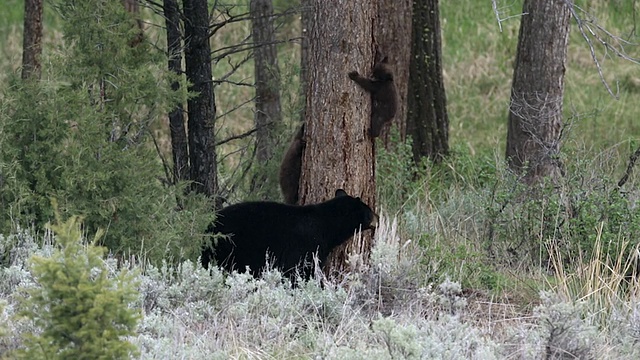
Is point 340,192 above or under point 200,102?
under

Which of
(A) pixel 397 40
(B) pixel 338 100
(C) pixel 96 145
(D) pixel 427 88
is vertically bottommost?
(C) pixel 96 145

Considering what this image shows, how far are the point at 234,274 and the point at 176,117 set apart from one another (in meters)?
3.32

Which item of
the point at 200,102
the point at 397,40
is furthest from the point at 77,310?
the point at 397,40

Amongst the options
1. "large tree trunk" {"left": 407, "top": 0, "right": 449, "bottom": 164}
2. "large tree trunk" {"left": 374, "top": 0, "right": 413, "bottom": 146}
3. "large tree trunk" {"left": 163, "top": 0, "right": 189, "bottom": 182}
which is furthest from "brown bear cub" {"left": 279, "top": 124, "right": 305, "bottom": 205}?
"large tree trunk" {"left": 407, "top": 0, "right": 449, "bottom": 164}

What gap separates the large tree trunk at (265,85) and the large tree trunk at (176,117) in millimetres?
740

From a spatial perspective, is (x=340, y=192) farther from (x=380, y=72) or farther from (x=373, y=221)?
(x=380, y=72)

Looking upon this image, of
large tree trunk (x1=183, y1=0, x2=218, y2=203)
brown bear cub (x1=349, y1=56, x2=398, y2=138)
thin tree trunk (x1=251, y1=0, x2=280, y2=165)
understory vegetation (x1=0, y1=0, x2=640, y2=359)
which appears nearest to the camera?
understory vegetation (x1=0, y1=0, x2=640, y2=359)

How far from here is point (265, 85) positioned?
1197cm

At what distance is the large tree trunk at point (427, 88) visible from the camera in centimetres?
1320

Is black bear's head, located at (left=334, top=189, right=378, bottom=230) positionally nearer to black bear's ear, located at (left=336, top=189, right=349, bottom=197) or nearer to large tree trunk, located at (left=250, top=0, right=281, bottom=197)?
black bear's ear, located at (left=336, top=189, right=349, bottom=197)

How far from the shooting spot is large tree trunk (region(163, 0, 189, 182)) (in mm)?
9781

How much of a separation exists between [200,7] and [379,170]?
2.48 m

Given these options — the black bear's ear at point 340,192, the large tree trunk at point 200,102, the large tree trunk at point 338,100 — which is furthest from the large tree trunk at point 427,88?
the black bear's ear at point 340,192

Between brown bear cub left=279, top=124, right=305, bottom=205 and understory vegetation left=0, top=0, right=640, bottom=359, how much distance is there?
33.4 inches
